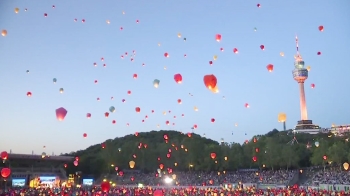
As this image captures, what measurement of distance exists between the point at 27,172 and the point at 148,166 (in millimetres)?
18808

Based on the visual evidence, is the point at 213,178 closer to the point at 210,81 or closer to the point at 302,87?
the point at 210,81

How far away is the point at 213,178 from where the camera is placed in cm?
5344

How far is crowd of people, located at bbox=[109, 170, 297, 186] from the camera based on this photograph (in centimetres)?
4803

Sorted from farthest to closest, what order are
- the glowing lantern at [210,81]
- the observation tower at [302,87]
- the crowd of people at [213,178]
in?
the observation tower at [302,87]
the crowd of people at [213,178]
the glowing lantern at [210,81]

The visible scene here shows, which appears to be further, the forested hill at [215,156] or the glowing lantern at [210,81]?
the forested hill at [215,156]

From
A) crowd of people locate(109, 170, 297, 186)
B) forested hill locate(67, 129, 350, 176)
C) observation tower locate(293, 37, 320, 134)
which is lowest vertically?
crowd of people locate(109, 170, 297, 186)

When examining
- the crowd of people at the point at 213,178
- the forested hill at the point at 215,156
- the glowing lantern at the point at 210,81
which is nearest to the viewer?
the glowing lantern at the point at 210,81

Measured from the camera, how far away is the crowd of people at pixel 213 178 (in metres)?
48.0

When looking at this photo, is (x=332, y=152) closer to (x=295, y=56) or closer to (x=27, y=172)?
(x=27, y=172)

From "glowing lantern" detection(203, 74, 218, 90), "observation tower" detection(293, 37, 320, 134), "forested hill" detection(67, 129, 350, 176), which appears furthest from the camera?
"observation tower" detection(293, 37, 320, 134)

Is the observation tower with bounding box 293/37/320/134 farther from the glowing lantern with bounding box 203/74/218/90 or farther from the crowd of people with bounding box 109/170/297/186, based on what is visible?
the glowing lantern with bounding box 203/74/218/90

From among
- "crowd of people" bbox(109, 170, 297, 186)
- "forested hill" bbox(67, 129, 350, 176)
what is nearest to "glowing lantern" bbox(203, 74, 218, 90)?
"crowd of people" bbox(109, 170, 297, 186)

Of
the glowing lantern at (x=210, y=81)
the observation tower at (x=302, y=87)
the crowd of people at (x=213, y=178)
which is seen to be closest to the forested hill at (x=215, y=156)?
the crowd of people at (x=213, y=178)

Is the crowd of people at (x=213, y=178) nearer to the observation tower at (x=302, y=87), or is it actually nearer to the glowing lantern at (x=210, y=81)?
the glowing lantern at (x=210, y=81)
